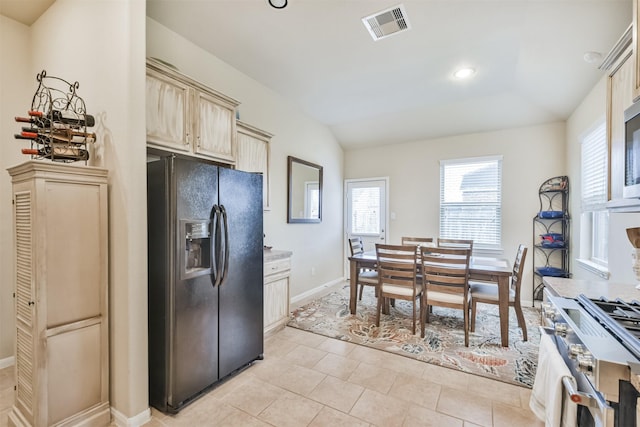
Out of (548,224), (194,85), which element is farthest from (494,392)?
(194,85)

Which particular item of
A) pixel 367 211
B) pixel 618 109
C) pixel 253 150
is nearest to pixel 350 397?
pixel 618 109

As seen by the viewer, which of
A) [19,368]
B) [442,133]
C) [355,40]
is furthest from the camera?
[442,133]

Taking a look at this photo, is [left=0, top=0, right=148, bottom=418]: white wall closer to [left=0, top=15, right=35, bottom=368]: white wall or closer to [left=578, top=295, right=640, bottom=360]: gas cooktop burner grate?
[left=0, top=15, right=35, bottom=368]: white wall

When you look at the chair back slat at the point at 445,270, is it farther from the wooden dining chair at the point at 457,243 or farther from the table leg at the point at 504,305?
the wooden dining chair at the point at 457,243

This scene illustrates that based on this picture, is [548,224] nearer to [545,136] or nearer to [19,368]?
[545,136]

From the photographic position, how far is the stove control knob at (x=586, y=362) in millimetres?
861

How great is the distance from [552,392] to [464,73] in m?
3.50

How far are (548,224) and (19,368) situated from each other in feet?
19.2

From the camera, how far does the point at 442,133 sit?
4859 millimetres

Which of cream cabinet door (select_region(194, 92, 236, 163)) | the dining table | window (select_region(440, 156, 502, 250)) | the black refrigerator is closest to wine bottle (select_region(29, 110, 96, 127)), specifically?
the black refrigerator

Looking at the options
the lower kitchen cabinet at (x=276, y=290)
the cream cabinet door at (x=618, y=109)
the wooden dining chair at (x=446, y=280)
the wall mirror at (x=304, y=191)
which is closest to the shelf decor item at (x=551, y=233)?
the wooden dining chair at (x=446, y=280)

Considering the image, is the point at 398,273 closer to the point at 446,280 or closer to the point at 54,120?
the point at 446,280

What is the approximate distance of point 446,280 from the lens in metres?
2.92

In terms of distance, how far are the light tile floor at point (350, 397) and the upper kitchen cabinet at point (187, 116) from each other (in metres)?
1.95
